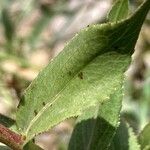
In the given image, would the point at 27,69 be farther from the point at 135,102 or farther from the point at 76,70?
the point at 76,70

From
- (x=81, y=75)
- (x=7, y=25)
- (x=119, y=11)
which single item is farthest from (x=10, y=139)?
(x=7, y=25)

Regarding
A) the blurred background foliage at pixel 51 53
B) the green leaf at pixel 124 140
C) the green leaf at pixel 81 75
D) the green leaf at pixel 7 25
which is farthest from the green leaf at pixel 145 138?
the green leaf at pixel 7 25

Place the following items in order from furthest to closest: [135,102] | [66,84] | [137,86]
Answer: [137,86], [135,102], [66,84]

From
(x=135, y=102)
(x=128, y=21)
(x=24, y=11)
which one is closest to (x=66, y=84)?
(x=128, y=21)

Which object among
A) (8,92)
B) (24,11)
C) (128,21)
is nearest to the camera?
(128,21)

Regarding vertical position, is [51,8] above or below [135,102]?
above

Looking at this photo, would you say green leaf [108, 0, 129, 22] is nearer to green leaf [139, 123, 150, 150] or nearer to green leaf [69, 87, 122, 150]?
green leaf [69, 87, 122, 150]
